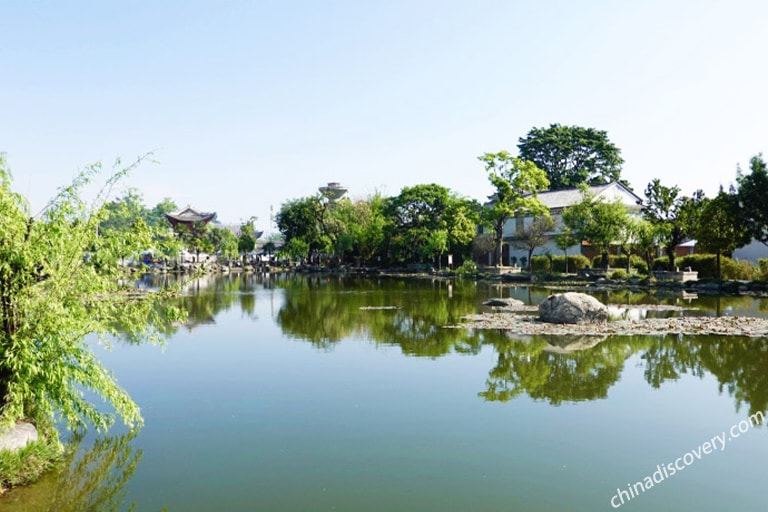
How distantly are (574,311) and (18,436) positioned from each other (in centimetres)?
1552

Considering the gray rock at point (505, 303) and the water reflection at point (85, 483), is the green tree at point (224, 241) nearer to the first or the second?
the gray rock at point (505, 303)

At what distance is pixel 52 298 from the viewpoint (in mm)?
6801

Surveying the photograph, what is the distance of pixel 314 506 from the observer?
627cm

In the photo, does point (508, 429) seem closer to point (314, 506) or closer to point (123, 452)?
point (314, 506)

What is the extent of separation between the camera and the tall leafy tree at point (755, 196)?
30594 mm

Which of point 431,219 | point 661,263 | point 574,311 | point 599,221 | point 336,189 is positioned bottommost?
point 574,311

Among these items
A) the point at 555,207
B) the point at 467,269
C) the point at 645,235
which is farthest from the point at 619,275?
the point at 555,207

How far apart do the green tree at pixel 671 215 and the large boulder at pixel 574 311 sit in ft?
66.7

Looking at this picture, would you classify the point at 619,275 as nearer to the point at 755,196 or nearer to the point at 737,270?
the point at 737,270

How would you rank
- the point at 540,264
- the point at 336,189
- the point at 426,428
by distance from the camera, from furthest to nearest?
1. the point at 336,189
2. the point at 540,264
3. the point at 426,428

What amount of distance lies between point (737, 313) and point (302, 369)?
17.4 metres

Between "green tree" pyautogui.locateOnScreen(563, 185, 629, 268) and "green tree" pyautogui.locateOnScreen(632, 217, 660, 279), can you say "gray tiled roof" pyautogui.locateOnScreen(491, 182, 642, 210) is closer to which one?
"green tree" pyautogui.locateOnScreen(563, 185, 629, 268)

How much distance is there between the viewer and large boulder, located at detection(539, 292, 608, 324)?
18.5 m

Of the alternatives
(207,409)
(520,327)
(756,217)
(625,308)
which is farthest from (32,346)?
(756,217)
